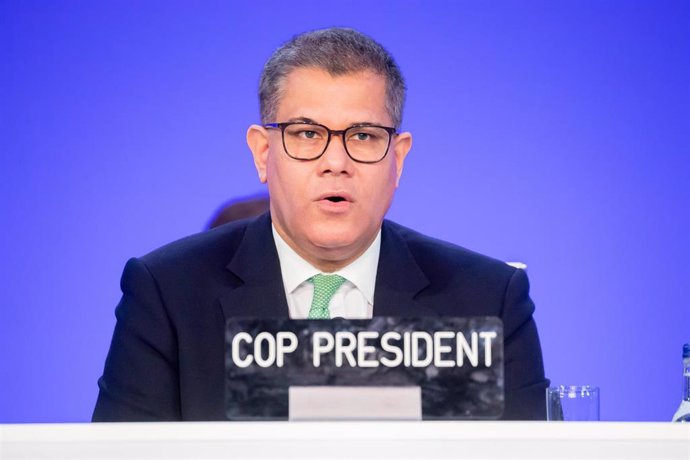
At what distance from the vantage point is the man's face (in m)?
1.82

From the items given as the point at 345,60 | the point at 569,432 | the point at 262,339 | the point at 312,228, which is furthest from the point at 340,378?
the point at 345,60

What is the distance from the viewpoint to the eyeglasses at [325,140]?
1844 mm

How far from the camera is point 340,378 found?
94cm

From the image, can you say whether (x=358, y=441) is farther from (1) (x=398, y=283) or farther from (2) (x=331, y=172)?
(1) (x=398, y=283)

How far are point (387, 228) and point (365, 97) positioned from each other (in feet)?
1.35

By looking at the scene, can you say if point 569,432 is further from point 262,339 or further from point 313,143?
point 313,143

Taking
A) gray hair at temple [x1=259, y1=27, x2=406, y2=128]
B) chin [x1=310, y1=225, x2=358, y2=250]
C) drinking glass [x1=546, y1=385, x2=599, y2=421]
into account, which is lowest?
drinking glass [x1=546, y1=385, x2=599, y2=421]

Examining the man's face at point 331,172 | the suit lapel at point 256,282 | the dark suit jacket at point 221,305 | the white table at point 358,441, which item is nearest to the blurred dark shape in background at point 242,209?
the dark suit jacket at point 221,305

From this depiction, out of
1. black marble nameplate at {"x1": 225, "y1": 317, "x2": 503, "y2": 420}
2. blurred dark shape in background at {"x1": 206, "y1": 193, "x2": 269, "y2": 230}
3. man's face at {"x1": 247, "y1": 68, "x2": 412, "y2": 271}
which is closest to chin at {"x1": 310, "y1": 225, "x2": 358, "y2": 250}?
man's face at {"x1": 247, "y1": 68, "x2": 412, "y2": 271}

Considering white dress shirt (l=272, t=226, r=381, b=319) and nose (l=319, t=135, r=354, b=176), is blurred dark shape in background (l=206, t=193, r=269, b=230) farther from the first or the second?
nose (l=319, t=135, r=354, b=176)

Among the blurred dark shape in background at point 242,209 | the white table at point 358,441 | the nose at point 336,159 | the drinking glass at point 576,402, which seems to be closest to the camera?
the white table at point 358,441

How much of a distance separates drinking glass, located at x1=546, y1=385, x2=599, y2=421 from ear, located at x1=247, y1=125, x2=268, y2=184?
0.88m

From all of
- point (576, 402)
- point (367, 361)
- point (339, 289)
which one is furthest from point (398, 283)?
point (367, 361)

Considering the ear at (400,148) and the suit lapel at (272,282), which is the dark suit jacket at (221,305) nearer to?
the suit lapel at (272,282)
